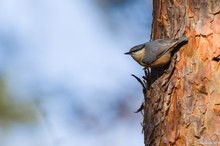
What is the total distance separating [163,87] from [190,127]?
0.22 metres

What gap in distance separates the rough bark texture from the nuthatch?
31 millimetres

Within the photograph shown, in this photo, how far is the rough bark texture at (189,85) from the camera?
254 cm

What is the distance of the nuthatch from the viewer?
2656 millimetres

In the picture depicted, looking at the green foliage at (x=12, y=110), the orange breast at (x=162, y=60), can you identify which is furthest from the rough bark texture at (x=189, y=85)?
the green foliage at (x=12, y=110)

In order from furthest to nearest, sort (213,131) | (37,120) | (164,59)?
(37,120) < (164,59) < (213,131)

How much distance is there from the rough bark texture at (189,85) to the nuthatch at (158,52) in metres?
0.03

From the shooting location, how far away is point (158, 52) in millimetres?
2670

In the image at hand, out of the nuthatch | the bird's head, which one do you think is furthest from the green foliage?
the nuthatch

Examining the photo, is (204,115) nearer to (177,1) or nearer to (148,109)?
(148,109)

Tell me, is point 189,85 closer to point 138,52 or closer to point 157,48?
point 157,48

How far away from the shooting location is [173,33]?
8.82 ft

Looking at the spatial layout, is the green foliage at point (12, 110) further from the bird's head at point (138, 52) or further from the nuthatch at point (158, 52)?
the nuthatch at point (158, 52)

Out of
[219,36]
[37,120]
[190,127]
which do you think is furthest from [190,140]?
[37,120]

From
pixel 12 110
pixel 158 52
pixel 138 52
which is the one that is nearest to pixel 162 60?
pixel 158 52
